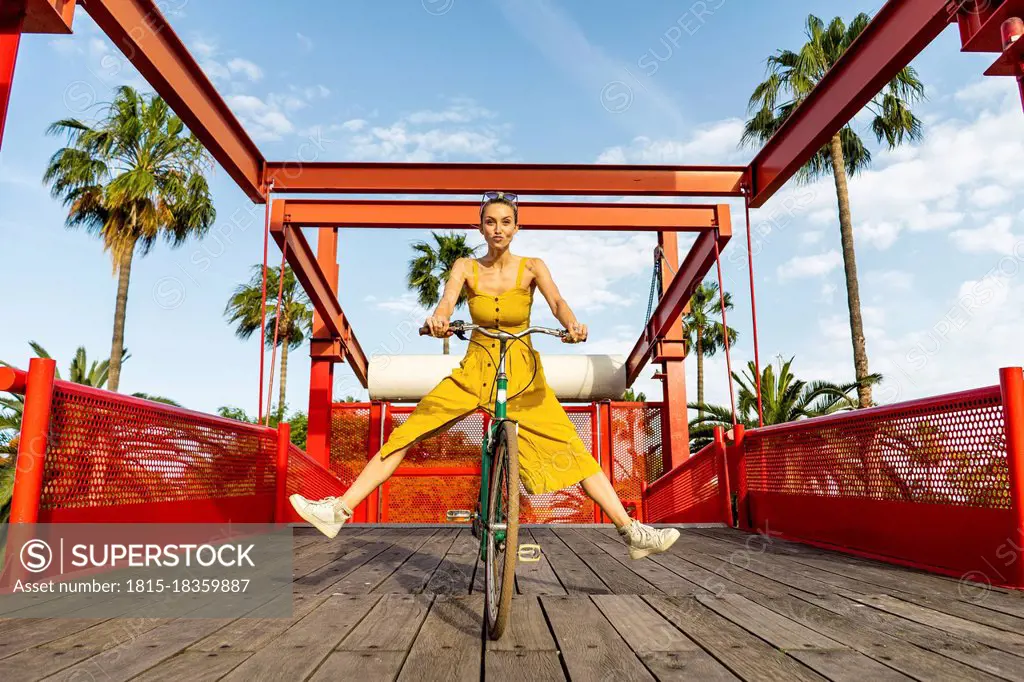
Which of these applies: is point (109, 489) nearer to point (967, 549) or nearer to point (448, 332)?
point (448, 332)

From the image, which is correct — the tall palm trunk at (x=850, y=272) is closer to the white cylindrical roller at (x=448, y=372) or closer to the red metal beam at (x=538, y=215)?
the white cylindrical roller at (x=448, y=372)

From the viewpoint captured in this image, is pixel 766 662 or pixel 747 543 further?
pixel 747 543

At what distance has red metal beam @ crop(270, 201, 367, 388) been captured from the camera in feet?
23.7

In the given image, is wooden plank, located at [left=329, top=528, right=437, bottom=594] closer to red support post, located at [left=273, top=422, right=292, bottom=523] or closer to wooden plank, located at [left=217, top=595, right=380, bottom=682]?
wooden plank, located at [left=217, top=595, right=380, bottom=682]

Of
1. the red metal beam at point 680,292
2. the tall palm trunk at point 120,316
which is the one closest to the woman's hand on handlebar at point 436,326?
the red metal beam at point 680,292

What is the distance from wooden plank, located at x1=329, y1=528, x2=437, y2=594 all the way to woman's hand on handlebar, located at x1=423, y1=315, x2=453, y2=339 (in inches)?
48.7

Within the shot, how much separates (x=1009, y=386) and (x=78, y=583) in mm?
4457

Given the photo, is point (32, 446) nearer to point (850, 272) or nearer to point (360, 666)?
point (360, 666)

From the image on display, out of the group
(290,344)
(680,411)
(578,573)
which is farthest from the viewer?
(290,344)

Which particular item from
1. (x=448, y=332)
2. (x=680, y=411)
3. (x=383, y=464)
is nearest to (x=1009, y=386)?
(x=448, y=332)

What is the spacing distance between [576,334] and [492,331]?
356 millimetres

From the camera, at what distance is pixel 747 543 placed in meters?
4.86

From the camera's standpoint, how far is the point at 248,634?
7.25ft

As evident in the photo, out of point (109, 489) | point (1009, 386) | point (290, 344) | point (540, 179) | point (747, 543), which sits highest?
point (290, 344)
